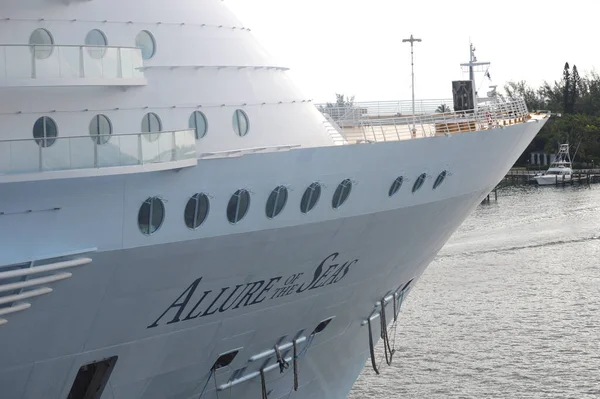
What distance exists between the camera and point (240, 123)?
1909 centimetres

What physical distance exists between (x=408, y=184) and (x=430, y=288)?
2385 cm

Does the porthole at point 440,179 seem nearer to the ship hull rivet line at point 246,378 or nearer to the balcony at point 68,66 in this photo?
the ship hull rivet line at point 246,378

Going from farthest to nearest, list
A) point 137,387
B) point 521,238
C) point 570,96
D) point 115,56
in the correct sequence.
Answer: point 570,96 < point 521,238 < point 137,387 < point 115,56

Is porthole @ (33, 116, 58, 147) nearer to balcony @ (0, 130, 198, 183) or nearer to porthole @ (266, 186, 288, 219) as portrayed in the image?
balcony @ (0, 130, 198, 183)

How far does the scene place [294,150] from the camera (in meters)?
18.1

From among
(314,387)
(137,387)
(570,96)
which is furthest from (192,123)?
(570,96)

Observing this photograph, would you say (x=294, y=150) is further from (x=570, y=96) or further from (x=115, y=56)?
(x=570, y=96)

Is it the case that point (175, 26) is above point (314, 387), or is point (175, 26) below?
above

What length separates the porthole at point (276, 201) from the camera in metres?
18.0

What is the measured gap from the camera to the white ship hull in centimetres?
1558

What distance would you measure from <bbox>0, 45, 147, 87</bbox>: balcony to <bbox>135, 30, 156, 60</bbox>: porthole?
1138 millimetres

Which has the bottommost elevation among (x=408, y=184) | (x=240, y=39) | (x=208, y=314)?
(x=208, y=314)

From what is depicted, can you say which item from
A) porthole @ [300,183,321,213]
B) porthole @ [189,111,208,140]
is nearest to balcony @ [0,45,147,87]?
porthole @ [189,111,208,140]

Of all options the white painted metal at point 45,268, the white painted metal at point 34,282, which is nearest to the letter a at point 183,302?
the white painted metal at point 45,268
